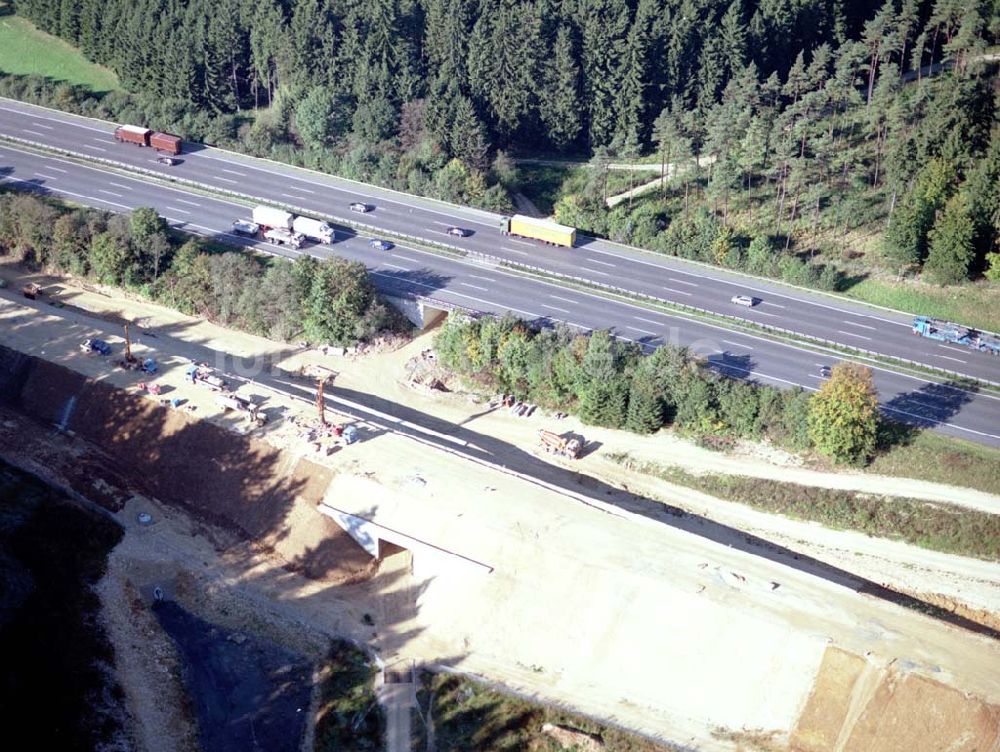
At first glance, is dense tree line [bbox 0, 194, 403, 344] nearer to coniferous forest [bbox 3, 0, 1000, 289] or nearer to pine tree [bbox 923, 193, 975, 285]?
coniferous forest [bbox 3, 0, 1000, 289]

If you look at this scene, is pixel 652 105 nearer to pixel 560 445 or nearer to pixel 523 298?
pixel 523 298

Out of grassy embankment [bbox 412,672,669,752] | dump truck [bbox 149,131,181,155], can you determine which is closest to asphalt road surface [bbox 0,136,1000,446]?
dump truck [bbox 149,131,181,155]

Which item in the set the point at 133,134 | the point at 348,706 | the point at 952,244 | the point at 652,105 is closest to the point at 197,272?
the point at 133,134

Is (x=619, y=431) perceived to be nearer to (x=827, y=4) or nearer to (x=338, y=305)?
(x=338, y=305)

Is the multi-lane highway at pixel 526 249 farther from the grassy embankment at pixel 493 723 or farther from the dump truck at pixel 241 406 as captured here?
the grassy embankment at pixel 493 723

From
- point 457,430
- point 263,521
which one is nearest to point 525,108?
point 457,430

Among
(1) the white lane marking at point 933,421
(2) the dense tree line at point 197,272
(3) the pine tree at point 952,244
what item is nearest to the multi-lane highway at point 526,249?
(3) the pine tree at point 952,244
